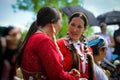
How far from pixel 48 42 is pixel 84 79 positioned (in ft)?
3.33

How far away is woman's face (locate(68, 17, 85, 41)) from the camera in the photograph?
4.22m

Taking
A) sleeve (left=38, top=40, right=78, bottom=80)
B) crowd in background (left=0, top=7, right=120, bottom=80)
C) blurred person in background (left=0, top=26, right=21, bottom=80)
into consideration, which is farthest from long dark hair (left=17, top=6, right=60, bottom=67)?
blurred person in background (left=0, top=26, right=21, bottom=80)

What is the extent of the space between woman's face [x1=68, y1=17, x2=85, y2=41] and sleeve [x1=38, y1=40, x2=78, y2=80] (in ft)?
3.56

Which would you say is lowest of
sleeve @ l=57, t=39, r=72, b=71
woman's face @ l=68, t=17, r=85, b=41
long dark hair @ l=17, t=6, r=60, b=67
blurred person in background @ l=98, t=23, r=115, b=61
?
blurred person in background @ l=98, t=23, r=115, b=61

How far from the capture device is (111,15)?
13.3 meters

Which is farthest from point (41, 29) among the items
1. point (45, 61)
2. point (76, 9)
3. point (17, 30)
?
point (76, 9)

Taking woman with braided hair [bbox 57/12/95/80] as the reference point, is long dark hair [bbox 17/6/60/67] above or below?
above

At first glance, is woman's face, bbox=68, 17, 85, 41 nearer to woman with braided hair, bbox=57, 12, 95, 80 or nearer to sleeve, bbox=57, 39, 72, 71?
woman with braided hair, bbox=57, 12, 95, 80

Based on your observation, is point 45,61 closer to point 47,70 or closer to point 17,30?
point 47,70

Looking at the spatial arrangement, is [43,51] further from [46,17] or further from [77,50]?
[77,50]

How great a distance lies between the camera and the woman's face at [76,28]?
4223 mm

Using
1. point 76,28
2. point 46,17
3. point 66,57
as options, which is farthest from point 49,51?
point 76,28

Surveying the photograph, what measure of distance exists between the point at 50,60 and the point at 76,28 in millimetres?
1208

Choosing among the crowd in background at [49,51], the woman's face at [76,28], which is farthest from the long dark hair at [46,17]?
the woman's face at [76,28]
